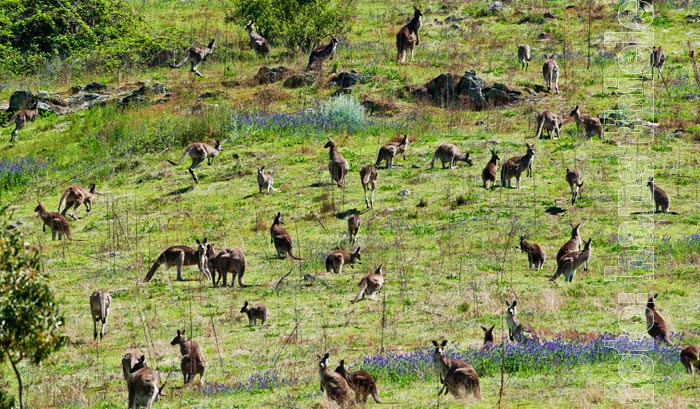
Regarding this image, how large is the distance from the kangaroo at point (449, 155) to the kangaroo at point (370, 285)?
40.1ft

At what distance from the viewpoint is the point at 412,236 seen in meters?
31.8

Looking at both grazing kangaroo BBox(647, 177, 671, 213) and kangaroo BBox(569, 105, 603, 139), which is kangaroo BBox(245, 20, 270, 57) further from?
grazing kangaroo BBox(647, 177, 671, 213)

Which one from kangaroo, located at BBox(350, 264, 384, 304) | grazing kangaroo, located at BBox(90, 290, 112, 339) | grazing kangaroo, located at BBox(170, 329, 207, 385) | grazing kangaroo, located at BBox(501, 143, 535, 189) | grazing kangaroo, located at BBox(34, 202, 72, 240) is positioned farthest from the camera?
grazing kangaroo, located at BBox(501, 143, 535, 189)

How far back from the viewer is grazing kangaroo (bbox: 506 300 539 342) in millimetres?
21438

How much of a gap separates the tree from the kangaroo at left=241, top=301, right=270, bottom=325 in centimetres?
892

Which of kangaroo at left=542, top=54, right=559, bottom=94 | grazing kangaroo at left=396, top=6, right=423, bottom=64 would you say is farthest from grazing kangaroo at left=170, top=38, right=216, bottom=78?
kangaroo at left=542, top=54, right=559, bottom=94

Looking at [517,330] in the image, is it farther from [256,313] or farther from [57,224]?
[57,224]

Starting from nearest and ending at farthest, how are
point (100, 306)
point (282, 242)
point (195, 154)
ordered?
1. point (100, 306)
2. point (282, 242)
3. point (195, 154)

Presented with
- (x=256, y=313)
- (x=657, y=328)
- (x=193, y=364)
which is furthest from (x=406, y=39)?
(x=193, y=364)

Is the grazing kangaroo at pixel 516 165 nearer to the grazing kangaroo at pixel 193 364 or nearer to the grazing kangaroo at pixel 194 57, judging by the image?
the grazing kangaroo at pixel 193 364

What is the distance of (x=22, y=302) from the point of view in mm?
14867

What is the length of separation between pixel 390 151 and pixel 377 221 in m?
4.97

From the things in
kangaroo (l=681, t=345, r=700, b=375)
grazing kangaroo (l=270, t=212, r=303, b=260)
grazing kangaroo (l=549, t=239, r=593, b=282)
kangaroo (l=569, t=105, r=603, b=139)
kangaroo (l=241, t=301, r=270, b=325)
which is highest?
kangaroo (l=569, t=105, r=603, b=139)

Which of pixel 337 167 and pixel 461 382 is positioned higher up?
pixel 337 167
